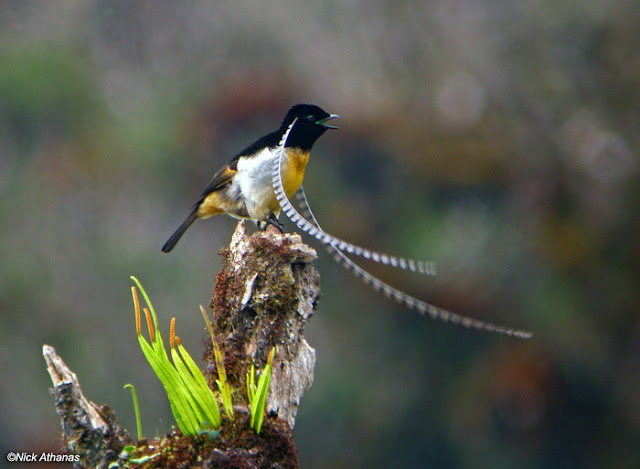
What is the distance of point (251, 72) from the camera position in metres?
15.3

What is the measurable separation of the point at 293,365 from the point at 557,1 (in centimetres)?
1083

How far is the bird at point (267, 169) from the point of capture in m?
5.48

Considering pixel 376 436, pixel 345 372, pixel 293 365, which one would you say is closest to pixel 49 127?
pixel 345 372

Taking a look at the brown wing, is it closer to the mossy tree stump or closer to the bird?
the bird

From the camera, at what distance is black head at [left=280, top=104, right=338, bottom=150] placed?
5.57 metres

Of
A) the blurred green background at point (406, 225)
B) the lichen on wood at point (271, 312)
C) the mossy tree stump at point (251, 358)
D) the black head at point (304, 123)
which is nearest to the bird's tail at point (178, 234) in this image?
the black head at point (304, 123)

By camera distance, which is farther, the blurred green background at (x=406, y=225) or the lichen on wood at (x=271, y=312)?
the blurred green background at (x=406, y=225)

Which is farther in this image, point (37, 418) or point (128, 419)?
point (37, 418)

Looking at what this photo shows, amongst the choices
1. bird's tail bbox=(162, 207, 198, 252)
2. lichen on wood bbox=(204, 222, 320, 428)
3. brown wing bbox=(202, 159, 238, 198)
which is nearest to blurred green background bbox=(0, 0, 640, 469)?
bird's tail bbox=(162, 207, 198, 252)

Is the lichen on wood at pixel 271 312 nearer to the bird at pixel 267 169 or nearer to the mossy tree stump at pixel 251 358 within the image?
the mossy tree stump at pixel 251 358

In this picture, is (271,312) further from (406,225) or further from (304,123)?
(406,225)

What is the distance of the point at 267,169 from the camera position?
5.45 m

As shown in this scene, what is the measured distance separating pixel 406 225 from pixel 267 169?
698 centimetres

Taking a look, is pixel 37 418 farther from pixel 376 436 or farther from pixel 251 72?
pixel 251 72
